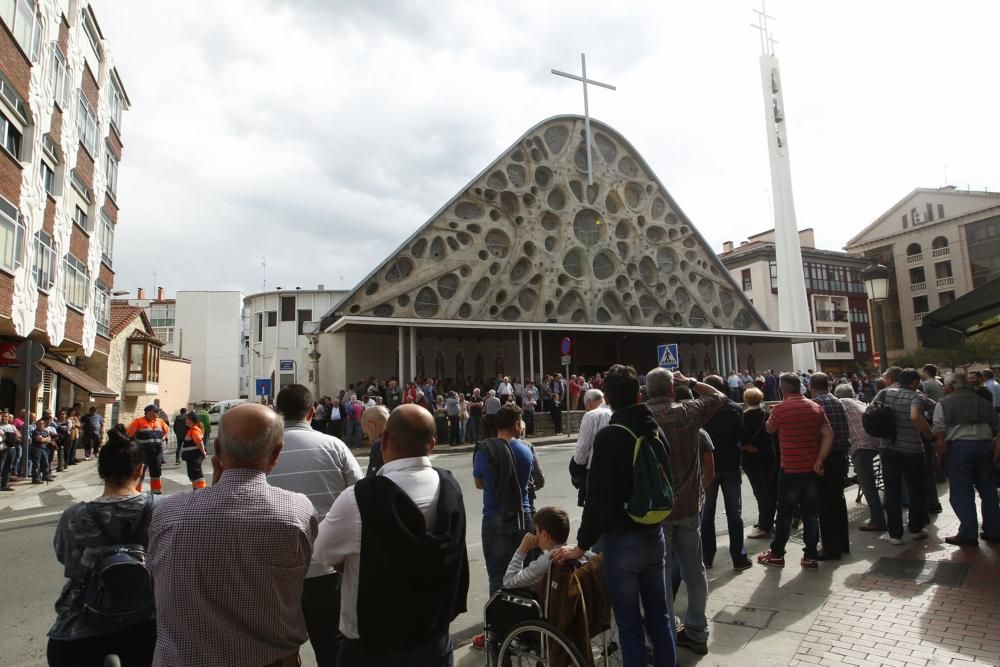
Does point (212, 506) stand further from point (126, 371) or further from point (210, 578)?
point (126, 371)

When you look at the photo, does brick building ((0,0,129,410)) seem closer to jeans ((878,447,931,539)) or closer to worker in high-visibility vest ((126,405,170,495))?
worker in high-visibility vest ((126,405,170,495))

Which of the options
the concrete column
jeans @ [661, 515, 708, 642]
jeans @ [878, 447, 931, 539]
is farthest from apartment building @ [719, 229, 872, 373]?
jeans @ [661, 515, 708, 642]

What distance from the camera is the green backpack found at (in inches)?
146

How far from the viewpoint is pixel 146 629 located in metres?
3.10

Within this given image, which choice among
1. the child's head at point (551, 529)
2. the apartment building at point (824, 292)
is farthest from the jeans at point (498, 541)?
the apartment building at point (824, 292)

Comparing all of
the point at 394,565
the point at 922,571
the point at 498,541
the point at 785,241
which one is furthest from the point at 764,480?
the point at 785,241

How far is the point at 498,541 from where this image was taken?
16.3 feet

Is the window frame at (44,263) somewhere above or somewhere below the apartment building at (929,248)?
below

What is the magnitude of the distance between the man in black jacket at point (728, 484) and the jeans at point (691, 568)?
1.69 m

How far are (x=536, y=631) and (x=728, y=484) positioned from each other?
3.63 metres

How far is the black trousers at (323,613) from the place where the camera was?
11.3ft

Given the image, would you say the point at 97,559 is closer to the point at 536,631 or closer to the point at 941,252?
the point at 536,631

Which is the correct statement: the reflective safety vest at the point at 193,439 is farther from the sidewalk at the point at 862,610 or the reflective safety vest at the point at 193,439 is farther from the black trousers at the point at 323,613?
the black trousers at the point at 323,613

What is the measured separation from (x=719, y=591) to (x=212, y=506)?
477 cm
